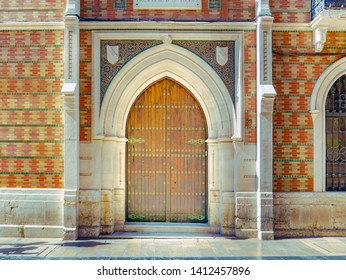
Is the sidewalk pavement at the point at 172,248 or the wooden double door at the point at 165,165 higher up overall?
the wooden double door at the point at 165,165

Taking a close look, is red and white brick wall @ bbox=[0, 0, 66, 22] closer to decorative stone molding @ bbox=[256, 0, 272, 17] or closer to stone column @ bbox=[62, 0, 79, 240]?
stone column @ bbox=[62, 0, 79, 240]

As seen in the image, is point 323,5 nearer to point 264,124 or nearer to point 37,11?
point 264,124

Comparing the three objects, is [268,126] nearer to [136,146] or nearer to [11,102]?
[136,146]

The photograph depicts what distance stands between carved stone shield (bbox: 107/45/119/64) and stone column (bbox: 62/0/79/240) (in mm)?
696

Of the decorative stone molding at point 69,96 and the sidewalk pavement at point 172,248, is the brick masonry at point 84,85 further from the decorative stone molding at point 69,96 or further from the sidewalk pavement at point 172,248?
the sidewalk pavement at point 172,248

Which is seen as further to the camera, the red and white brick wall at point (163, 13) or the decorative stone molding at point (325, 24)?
the red and white brick wall at point (163, 13)

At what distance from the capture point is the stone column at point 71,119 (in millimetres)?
8172

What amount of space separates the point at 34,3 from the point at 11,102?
2.28m

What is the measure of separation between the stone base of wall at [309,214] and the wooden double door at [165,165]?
5.69 feet

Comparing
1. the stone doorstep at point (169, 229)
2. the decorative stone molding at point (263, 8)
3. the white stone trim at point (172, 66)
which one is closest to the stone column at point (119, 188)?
the stone doorstep at point (169, 229)

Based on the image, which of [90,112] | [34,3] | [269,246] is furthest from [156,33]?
[269,246]

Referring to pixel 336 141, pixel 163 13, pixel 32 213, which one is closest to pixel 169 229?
pixel 32 213

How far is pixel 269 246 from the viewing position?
773 centimetres

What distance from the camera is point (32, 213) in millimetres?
8391
